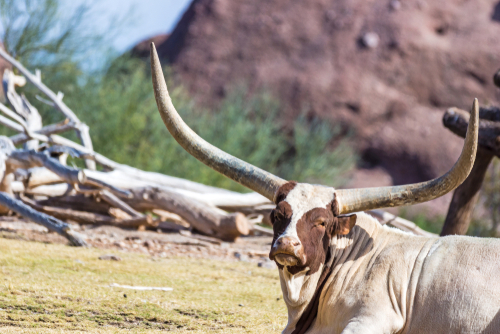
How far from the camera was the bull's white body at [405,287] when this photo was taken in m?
2.90

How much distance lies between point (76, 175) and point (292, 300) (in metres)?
4.06

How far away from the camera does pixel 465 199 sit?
6.35m

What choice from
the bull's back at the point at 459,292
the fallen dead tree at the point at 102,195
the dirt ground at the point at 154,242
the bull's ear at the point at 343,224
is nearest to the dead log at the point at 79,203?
the fallen dead tree at the point at 102,195

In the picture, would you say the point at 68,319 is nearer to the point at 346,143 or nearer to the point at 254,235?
the point at 254,235

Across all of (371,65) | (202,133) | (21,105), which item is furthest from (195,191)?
(371,65)

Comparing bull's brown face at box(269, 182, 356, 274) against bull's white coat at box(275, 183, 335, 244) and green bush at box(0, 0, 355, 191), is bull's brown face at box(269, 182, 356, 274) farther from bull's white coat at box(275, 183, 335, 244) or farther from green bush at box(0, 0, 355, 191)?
green bush at box(0, 0, 355, 191)

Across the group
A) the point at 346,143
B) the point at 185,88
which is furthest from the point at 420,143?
the point at 185,88

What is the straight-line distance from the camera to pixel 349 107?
1728cm

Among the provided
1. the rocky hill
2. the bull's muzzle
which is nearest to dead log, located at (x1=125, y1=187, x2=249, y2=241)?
the bull's muzzle

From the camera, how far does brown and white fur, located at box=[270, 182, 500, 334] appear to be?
2.91 meters

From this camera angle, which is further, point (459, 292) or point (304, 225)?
point (304, 225)

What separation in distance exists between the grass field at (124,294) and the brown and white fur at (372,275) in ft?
2.41

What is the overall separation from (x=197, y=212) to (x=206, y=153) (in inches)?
176

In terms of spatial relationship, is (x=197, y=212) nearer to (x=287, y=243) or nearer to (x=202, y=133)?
(x=287, y=243)
